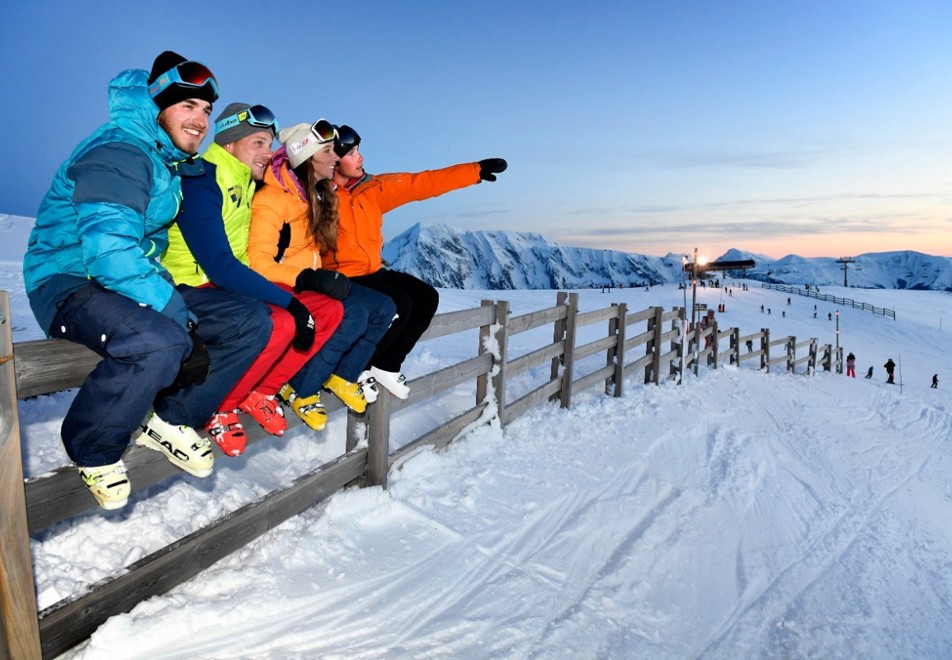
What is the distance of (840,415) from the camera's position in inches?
425

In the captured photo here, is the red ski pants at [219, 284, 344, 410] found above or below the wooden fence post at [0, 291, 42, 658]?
above

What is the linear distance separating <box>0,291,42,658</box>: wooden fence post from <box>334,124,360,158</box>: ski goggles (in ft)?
6.91

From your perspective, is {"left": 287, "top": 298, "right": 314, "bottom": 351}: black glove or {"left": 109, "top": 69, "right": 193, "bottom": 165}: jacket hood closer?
{"left": 109, "top": 69, "right": 193, "bottom": 165}: jacket hood

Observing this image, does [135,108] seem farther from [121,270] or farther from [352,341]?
[352,341]

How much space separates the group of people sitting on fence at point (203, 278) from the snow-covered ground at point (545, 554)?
2.36 feet

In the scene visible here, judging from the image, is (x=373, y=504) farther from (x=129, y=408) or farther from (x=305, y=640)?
(x=129, y=408)

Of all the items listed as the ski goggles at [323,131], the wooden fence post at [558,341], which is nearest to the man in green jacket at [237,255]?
the ski goggles at [323,131]

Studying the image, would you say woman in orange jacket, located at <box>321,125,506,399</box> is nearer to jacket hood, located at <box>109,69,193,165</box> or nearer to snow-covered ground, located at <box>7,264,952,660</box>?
snow-covered ground, located at <box>7,264,952,660</box>

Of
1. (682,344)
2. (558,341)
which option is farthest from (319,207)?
(682,344)

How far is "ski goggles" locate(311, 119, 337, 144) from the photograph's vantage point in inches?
139

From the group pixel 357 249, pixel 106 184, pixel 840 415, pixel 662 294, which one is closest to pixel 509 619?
pixel 357 249

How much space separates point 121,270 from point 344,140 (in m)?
1.87

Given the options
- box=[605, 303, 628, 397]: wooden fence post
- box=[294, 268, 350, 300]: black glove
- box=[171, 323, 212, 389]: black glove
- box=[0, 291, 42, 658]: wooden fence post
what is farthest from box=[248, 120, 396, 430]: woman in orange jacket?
box=[605, 303, 628, 397]: wooden fence post

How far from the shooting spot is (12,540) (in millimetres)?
2070
